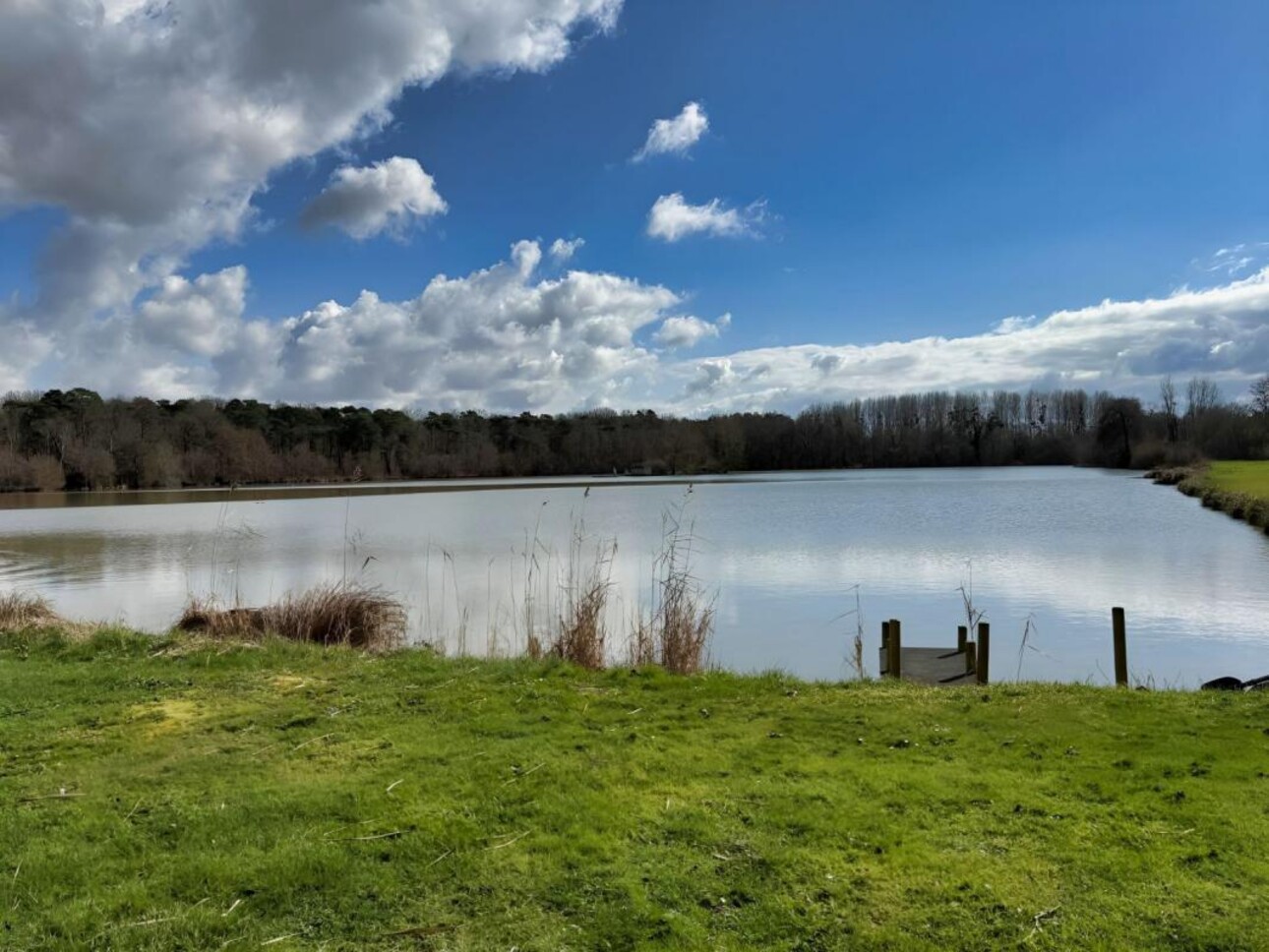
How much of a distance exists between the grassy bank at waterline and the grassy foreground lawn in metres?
22.5

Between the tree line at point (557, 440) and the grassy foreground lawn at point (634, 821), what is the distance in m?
61.6

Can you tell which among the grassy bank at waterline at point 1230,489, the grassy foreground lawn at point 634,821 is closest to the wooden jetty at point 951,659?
the grassy foreground lawn at point 634,821

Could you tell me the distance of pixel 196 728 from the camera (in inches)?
187

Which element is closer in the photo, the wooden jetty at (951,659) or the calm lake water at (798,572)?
the wooden jetty at (951,659)

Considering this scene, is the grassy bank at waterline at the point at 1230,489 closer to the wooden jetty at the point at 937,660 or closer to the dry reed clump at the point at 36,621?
the wooden jetty at the point at 937,660

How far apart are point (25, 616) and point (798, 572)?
1122 cm

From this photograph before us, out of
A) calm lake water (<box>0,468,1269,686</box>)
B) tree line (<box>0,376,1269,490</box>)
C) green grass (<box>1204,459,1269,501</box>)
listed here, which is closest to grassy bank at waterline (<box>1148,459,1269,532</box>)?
green grass (<box>1204,459,1269,501</box>)

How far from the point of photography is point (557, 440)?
9269 centimetres

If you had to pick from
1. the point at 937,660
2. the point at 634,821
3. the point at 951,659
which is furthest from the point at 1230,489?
the point at 634,821

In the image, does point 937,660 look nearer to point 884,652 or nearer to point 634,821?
point 884,652

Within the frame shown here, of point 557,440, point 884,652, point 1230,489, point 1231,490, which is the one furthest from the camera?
point 557,440

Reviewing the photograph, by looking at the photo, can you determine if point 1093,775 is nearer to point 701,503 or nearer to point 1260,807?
point 1260,807

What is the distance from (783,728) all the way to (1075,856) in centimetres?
188

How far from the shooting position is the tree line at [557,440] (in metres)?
60.9
